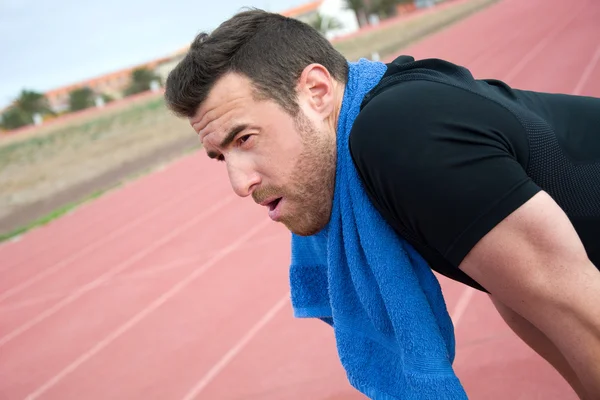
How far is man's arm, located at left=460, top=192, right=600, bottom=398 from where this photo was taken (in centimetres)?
127

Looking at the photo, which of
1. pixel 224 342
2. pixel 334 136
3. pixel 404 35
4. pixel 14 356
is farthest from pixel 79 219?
pixel 404 35

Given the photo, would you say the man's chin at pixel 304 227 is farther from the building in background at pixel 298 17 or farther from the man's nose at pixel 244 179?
the building in background at pixel 298 17

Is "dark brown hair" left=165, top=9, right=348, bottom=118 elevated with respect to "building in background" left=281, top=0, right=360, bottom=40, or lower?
elevated

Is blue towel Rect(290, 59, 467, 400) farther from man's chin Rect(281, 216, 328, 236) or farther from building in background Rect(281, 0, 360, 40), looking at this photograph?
building in background Rect(281, 0, 360, 40)

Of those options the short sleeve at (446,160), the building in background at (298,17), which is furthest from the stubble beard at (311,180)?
the building in background at (298,17)

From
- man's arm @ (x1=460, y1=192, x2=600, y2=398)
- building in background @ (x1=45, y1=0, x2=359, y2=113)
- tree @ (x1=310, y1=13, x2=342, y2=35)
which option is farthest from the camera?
building in background @ (x1=45, y1=0, x2=359, y2=113)

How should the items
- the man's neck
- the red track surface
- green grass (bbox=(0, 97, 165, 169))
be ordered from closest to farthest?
the man's neck, the red track surface, green grass (bbox=(0, 97, 165, 169))

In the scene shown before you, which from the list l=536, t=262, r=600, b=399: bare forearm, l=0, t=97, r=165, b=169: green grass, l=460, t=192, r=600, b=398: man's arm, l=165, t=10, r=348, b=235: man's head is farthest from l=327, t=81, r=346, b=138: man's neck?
l=0, t=97, r=165, b=169: green grass

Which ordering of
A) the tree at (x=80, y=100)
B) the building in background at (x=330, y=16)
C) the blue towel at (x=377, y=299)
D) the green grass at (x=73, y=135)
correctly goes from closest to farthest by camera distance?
the blue towel at (x=377, y=299)
the green grass at (x=73, y=135)
the tree at (x=80, y=100)
the building in background at (x=330, y=16)

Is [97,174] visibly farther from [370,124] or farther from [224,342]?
[370,124]

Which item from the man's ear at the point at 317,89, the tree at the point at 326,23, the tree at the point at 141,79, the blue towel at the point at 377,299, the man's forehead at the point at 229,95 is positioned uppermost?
the man's forehead at the point at 229,95

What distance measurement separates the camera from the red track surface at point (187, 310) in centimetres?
345

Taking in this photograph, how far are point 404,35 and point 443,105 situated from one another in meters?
25.3

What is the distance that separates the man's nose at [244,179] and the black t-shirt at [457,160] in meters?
0.31
